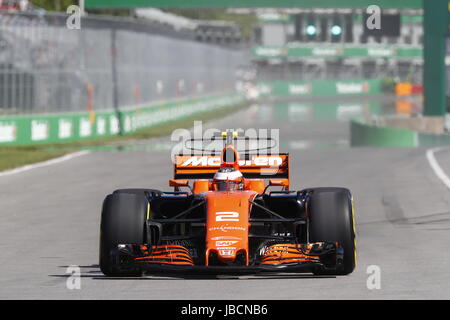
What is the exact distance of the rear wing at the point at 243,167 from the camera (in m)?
13.9

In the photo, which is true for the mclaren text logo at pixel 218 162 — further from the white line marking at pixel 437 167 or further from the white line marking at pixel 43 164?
the white line marking at pixel 43 164

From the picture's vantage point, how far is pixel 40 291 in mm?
10648

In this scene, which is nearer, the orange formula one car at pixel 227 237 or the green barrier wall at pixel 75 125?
the orange formula one car at pixel 227 237

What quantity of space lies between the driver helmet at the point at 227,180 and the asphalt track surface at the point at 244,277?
1.37 meters

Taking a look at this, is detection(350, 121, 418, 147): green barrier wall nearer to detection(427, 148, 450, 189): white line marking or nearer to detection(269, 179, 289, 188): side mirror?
detection(427, 148, 450, 189): white line marking

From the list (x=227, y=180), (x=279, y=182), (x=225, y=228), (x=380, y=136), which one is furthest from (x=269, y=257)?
(x=380, y=136)

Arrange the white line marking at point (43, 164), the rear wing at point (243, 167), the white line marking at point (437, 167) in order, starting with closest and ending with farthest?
1. the rear wing at point (243, 167)
2. the white line marking at point (437, 167)
3. the white line marking at point (43, 164)

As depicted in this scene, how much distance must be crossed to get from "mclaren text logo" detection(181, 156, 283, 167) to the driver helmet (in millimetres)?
1345

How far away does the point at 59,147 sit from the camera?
A: 122ft

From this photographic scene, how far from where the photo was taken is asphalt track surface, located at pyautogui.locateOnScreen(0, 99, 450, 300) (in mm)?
10602

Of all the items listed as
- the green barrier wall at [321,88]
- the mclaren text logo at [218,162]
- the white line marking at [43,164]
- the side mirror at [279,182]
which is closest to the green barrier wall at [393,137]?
the white line marking at [43,164]

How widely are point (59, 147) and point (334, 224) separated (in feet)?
87.3

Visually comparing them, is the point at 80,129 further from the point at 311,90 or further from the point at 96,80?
the point at 311,90
